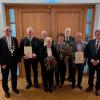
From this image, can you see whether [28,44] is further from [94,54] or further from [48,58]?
[94,54]

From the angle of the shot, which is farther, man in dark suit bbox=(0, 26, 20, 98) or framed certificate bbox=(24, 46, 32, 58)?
framed certificate bbox=(24, 46, 32, 58)

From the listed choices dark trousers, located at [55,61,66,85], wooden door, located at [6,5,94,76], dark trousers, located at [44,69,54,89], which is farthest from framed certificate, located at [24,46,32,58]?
wooden door, located at [6,5,94,76]

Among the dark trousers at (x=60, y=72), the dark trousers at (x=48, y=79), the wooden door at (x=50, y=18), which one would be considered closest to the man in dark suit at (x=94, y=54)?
the dark trousers at (x=60, y=72)

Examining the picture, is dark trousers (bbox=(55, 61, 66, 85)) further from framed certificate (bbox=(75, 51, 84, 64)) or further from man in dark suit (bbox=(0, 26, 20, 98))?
man in dark suit (bbox=(0, 26, 20, 98))

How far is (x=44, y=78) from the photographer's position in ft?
11.9

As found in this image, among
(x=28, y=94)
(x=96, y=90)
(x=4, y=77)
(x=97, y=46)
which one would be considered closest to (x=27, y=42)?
(x=4, y=77)

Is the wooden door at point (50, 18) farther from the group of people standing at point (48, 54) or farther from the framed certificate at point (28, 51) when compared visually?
the framed certificate at point (28, 51)

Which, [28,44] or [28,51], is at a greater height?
[28,44]

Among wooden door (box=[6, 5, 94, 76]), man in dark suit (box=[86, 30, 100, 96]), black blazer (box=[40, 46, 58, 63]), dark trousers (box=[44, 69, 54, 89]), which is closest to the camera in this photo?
man in dark suit (box=[86, 30, 100, 96])

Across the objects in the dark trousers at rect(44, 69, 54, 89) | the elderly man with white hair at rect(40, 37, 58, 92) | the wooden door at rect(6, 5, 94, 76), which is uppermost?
the wooden door at rect(6, 5, 94, 76)

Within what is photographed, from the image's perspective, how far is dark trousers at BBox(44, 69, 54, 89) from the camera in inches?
140

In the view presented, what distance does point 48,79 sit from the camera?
3645 mm

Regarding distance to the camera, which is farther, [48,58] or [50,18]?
[50,18]

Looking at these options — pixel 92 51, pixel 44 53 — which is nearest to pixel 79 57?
pixel 92 51
